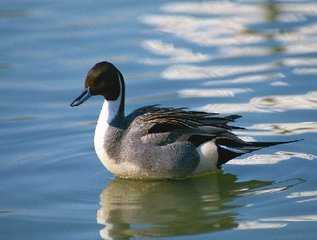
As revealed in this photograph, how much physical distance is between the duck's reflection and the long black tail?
6.9 inches

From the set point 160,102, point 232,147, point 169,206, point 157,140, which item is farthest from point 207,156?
point 160,102

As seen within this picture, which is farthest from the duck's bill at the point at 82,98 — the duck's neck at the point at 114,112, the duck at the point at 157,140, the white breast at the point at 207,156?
the white breast at the point at 207,156

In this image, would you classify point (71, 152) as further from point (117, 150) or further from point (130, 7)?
point (130, 7)

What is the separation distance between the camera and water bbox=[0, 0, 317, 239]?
7676 millimetres

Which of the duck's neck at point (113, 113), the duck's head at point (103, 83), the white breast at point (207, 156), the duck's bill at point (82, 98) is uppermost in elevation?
the duck's head at point (103, 83)

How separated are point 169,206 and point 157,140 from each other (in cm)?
77

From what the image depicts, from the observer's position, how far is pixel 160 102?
→ 417 inches

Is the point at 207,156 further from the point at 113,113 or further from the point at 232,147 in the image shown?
the point at 113,113

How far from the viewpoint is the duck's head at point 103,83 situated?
29.0 feet

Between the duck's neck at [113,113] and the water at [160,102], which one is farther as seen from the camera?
the duck's neck at [113,113]

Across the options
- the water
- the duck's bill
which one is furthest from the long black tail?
the duck's bill

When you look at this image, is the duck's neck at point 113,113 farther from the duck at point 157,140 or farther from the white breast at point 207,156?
the white breast at point 207,156

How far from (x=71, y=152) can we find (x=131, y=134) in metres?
0.85

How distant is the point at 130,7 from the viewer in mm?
14047
